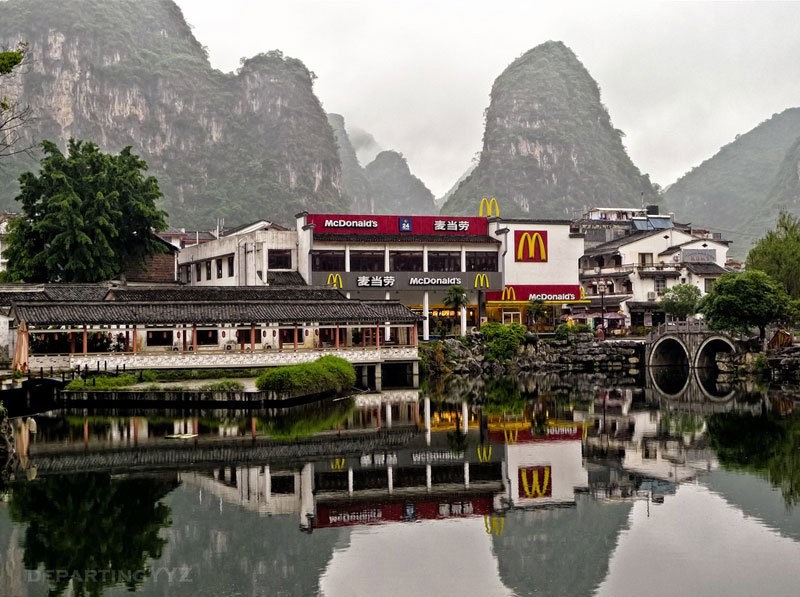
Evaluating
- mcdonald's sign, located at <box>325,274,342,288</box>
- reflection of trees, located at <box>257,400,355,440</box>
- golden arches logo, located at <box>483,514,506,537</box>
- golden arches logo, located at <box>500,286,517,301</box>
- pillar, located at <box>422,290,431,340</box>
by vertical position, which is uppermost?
mcdonald's sign, located at <box>325,274,342,288</box>

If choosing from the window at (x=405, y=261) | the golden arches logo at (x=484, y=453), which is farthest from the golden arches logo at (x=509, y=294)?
the golden arches logo at (x=484, y=453)

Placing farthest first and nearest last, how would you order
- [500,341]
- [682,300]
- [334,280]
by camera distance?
[682,300] → [334,280] → [500,341]

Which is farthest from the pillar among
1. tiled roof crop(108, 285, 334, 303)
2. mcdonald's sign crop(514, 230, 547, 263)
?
tiled roof crop(108, 285, 334, 303)

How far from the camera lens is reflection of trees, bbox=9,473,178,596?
18.5m

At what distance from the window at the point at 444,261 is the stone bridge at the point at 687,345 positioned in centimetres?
1674

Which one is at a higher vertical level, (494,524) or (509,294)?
(509,294)

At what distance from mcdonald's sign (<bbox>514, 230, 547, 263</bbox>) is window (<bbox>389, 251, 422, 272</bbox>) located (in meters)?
9.54

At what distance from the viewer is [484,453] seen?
3200cm

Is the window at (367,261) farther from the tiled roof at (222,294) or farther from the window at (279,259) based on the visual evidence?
the tiled roof at (222,294)

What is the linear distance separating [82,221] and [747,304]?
1883 inches

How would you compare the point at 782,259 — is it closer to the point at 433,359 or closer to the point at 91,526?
the point at 433,359

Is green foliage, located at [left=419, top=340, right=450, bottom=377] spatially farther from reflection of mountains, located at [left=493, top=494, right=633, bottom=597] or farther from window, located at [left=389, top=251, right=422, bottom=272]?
reflection of mountains, located at [left=493, top=494, right=633, bottom=597]

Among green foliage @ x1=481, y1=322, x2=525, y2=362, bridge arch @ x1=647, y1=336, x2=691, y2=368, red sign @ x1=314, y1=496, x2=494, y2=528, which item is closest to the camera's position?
red sign @ x1=314, y1=496, x2=494, y2=528

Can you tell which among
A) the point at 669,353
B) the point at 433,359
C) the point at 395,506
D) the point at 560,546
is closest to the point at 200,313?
the point at 433,359
